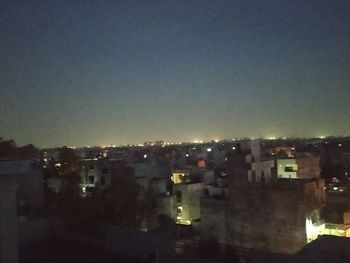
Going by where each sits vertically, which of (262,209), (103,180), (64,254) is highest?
(103,180)

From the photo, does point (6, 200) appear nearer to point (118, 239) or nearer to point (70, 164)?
point (118, 239)

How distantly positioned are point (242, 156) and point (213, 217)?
14.2 feet

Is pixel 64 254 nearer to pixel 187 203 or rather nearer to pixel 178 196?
pixel 187 203

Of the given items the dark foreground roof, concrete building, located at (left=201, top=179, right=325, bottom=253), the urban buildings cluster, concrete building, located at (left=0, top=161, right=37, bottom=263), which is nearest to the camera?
concrete building, located at (left=0, top=161, right=37, bottom=263)

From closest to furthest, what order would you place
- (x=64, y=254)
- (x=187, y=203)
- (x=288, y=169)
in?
(x=64, y=254), (x=187, y=203), (x=288, y=169)

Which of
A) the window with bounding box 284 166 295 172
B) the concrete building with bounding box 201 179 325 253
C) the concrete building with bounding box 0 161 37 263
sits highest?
the concrete building with bounding box 0 161 37 263

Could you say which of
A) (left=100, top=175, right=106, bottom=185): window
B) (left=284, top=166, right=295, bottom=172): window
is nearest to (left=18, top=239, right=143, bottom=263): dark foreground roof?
(left=100, top=175, right=106, bottom=185): window

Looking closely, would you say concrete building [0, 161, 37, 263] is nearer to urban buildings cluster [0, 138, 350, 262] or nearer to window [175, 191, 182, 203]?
urban buildings cluster [0, 138, 350, 262]

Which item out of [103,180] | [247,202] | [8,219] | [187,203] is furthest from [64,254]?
[103,180]

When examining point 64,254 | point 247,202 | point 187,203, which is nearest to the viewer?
point 64,254

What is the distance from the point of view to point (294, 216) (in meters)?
21.8

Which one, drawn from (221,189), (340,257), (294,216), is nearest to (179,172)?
(221,189)

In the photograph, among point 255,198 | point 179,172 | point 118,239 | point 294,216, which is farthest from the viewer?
point 179,172

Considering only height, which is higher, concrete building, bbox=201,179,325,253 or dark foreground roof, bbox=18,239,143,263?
dark foreground roof, bbox=18,239,143,263
